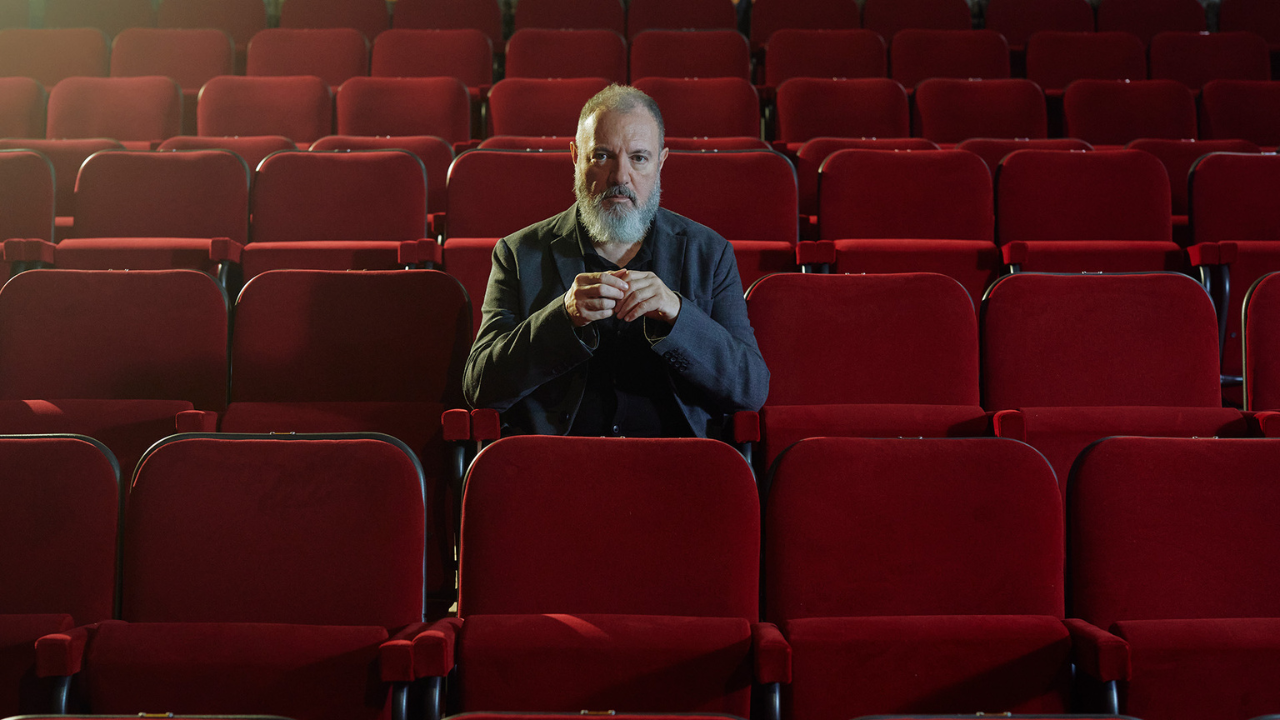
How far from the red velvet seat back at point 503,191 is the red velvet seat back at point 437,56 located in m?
0.44

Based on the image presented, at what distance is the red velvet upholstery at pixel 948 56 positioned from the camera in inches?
39.2

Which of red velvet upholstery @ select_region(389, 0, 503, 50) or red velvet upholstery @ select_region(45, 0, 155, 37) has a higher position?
red velvet upholstery @ select_region(45, 0, 155, 37)

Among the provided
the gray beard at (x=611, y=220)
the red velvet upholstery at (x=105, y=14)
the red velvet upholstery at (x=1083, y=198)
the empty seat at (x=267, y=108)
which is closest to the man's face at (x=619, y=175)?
the gray beard at (x=611, y=220)

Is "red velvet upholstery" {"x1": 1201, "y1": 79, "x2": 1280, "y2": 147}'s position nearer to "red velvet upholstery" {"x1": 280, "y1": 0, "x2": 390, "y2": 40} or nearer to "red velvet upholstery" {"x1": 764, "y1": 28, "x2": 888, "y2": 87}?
"red velvet upholstery" {"x1": 764, "y1": 28, "x2": 888, "y2": 87}

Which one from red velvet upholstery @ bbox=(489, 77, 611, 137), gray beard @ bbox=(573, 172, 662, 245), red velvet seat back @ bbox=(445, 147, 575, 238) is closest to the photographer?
gray beard @ bbox=(573, 172, 662, 245)

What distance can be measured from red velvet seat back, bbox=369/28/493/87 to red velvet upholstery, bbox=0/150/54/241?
45 centimetres

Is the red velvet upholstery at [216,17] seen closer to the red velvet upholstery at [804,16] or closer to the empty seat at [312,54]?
the empty seat at [312,54]

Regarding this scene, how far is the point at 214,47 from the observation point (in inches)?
40.3

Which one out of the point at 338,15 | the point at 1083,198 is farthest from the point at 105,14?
the point at 1083,198

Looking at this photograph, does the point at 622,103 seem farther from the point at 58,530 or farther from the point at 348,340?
the point at 58,530

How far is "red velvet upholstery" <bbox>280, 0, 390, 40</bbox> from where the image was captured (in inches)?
44.1

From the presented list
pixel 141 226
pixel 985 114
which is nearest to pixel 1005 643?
pixel 141 226

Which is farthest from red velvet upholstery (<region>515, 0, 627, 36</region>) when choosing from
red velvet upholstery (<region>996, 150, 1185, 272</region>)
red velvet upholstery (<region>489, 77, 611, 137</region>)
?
red velvet upholstery (<region>996, 150, 1185, 272</region>)

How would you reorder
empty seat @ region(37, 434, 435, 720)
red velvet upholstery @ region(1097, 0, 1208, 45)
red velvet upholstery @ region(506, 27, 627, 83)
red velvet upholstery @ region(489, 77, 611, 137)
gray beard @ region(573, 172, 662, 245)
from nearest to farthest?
empty seat @ region(37, 434, 435, 720)
gray beard @ region(573, 172, 662, 245)
red velvet upholstery @ region(489, 77, 611, 137)
red velvet upholstery @ region(506, 27, 627, 83)
red velvet upholstery @ region(1097, 0, 1208, 45)
